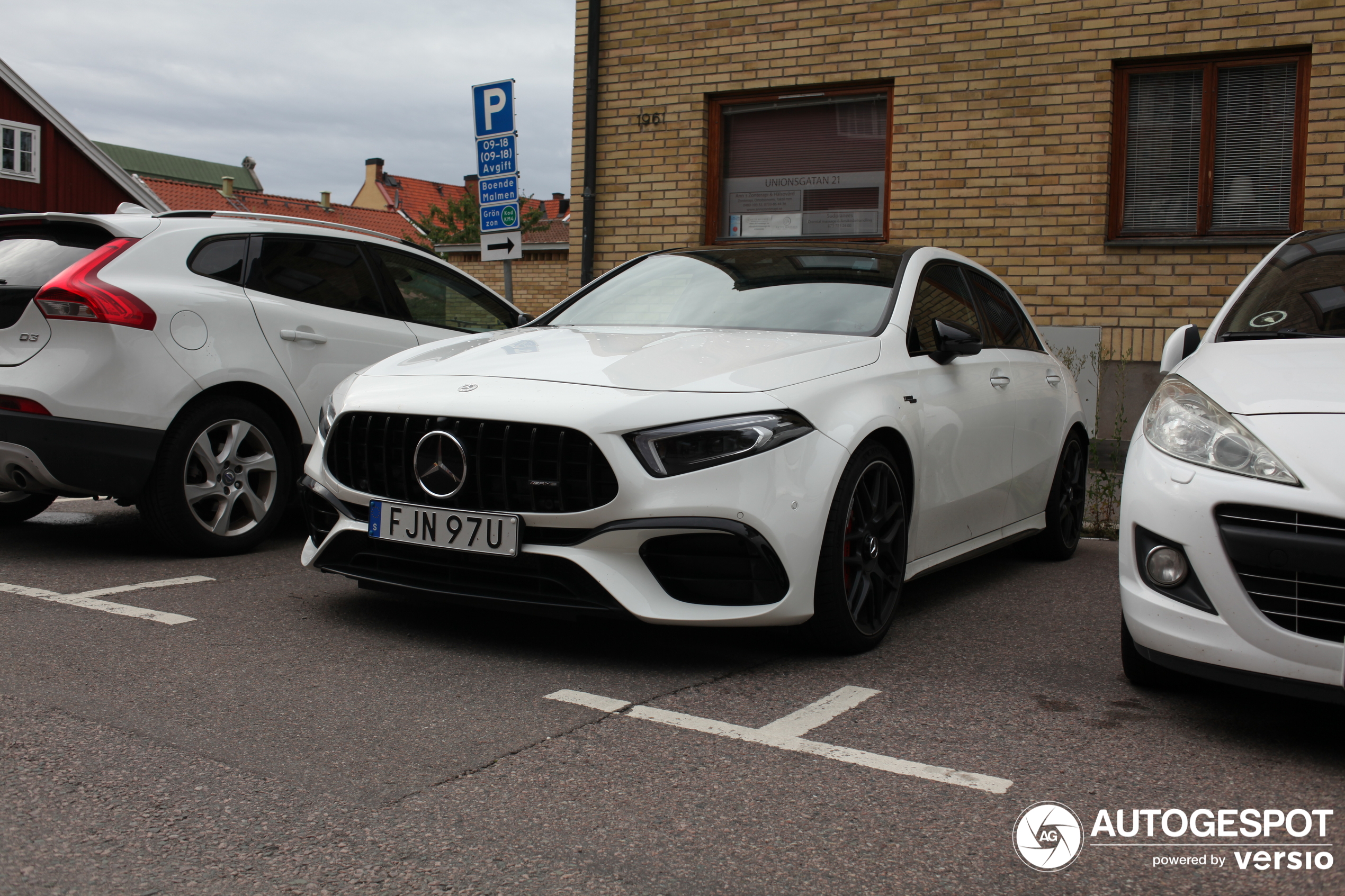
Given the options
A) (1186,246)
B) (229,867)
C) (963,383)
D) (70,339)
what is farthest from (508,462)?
(1186,246)

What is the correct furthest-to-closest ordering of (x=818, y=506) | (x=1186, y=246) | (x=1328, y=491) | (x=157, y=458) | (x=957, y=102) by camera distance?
(x=957, y=102) → (x=1186, y=246) → (x=157, y=458) → (x=818, y=506) → (x=1328, y=491)

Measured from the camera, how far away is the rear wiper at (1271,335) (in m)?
3.81

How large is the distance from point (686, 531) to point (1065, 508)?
3263mm

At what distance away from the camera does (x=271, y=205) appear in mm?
65750

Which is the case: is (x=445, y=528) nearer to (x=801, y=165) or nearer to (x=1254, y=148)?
(x=801, y=165)

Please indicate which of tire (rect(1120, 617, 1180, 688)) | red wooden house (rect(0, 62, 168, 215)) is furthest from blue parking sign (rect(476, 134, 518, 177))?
red wooden house (rect(0, 62, 168, 215))

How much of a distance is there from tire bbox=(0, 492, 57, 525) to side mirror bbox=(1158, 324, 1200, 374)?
527 cm

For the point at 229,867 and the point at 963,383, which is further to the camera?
the point at 963,383

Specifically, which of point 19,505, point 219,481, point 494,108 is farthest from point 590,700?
point 494,108

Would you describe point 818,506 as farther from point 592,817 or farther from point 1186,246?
point 1186,246

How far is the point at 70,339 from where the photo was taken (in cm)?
514

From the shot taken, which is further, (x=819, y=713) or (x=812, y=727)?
(x=819, y=713)

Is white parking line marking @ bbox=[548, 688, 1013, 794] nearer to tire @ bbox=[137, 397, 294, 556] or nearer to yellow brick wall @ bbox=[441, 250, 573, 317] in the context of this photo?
tire @ bbox=[137, 397, 294, 556]

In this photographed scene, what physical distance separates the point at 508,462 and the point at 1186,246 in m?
7.13
